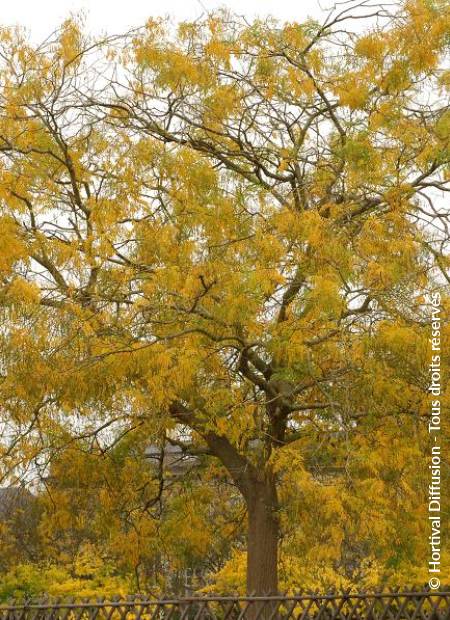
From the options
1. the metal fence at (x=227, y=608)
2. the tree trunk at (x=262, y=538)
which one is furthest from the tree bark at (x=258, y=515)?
the metal fence at (x=227, y=608)

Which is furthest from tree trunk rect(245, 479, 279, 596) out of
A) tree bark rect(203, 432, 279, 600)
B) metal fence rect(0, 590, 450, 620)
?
metal fence rect(0, 590, 450, 620)

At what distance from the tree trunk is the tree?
2 cm

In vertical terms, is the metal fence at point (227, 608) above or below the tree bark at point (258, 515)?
below

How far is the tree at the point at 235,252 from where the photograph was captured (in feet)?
29.5

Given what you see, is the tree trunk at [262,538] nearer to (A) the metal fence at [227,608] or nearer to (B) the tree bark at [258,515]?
(B) the tree bark at [258,515]

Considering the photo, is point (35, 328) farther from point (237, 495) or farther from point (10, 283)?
point (237, 495)

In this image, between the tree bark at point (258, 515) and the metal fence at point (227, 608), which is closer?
the metal fence at point (227, 608)

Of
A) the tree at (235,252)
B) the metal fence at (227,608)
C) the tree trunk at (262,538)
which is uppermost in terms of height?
the tree at (235,252)

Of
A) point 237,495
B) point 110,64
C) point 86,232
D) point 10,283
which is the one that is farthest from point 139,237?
point 237,495

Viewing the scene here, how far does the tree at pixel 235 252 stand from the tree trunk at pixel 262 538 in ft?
0.05

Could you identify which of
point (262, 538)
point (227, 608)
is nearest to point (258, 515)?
point (262, 538)

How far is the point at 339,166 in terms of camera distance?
1015 centimetres

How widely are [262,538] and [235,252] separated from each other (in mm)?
3199

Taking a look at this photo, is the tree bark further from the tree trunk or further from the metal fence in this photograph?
the metal fence
